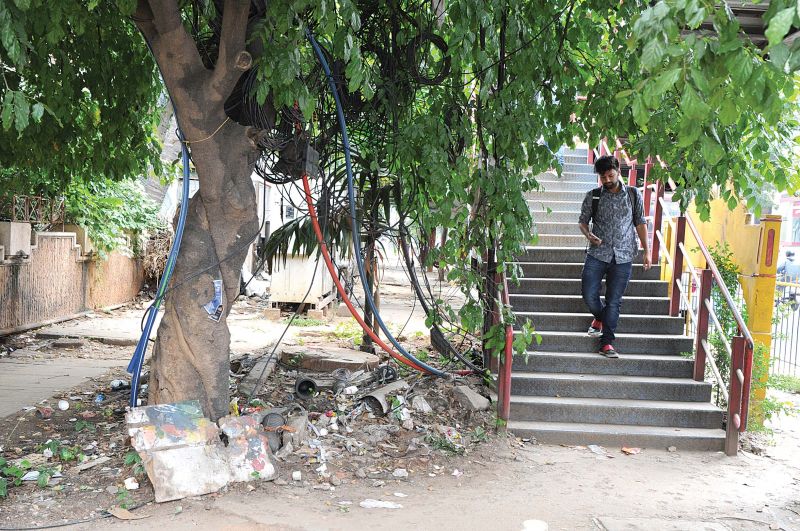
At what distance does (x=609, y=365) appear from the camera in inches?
287

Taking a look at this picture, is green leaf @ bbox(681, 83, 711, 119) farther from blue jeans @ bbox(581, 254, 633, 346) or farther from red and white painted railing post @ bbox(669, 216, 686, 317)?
red and white painted railing post @ bbox(669, 216, 686, 317)

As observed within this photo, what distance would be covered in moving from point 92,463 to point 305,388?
225cm

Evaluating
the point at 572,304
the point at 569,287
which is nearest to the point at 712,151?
the point at 572,304

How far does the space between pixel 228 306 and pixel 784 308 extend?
6.91 m

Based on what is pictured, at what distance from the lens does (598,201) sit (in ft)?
24.3

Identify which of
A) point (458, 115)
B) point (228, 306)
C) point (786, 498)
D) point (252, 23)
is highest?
point (252, 23)

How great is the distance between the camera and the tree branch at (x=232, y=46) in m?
5.05

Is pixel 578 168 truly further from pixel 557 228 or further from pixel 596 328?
pixel 596 328

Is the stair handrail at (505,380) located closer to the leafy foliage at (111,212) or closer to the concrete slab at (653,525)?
the concrete slab at (653,525)

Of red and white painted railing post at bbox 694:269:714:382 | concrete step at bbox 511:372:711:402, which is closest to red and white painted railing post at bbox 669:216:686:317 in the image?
red and white painted railing post at bbox 694:269:714:382

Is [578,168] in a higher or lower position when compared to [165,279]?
higher

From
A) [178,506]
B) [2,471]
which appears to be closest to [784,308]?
[178,506]

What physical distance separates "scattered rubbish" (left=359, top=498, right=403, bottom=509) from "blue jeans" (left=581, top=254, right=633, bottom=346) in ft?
11.1

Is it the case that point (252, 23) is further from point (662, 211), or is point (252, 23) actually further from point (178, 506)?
point (662, 211)
